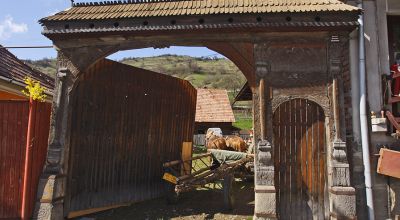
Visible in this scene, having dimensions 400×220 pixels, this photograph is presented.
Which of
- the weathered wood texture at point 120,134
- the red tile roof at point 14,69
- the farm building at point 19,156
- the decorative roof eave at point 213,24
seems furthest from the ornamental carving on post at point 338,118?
the red tile roof at point 14,69

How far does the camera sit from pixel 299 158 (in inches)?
263

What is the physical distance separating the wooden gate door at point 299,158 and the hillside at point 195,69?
49339 millimetres

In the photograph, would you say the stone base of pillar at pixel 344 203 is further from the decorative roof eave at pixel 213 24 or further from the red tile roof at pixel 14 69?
the red tile roof at pixel 14 69

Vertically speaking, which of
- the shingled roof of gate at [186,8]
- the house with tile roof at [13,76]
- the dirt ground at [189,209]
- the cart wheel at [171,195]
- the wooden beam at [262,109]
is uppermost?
the shingled roof of gate at [186,8]

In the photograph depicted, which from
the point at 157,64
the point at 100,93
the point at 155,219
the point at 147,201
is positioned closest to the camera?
the point at 155,219

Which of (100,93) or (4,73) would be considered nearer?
(100,93)

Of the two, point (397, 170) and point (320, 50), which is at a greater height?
point (320, 50)

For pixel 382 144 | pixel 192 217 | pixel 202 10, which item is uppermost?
pixel 202 10

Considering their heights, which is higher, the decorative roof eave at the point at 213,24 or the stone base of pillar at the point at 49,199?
the decorative roof eave at the point at 213,24

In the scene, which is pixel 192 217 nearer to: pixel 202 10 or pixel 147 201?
pixel 147 201

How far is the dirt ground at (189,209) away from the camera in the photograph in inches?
299

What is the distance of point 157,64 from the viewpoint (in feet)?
272

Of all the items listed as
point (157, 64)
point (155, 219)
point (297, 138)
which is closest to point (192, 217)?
point (155, 219)

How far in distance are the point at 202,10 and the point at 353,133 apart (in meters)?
4.06
